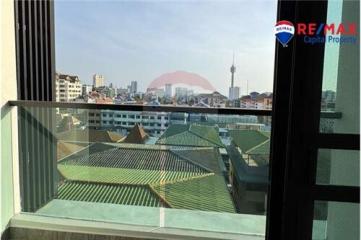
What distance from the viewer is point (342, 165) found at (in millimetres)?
1410

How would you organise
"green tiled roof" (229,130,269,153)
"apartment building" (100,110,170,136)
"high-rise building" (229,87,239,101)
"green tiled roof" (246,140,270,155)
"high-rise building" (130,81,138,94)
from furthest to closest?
"high-rise building" (130,81,138,94) → "apartment building" (100,110,170,136) → "high-rise building" (229,87,239,101) → "green tiled roof" (229,130,269,153) → "green tiled roof" (246,140,270,155)

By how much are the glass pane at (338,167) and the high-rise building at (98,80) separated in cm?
191

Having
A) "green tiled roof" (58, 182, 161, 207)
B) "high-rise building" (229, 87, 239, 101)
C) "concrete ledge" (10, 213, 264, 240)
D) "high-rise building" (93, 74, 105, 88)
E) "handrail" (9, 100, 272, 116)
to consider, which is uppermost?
"high-rise building" (93, 74, 105, 88)

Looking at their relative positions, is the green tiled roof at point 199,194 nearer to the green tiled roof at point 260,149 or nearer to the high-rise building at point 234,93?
the green tiled roof at point 260,149

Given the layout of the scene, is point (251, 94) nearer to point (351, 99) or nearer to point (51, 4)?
point (351, 99)

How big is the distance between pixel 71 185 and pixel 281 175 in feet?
5.86

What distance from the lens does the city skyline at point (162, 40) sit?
2.31 metres

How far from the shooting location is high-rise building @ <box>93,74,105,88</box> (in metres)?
2.70


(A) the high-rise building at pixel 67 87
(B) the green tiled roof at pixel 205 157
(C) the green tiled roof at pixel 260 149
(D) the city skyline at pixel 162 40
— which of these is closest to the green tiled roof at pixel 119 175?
(B) the green tiled roof at pixel 205 157

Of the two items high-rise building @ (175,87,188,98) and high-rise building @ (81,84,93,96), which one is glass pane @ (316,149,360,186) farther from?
high-rise building @ (81,84,93,96)

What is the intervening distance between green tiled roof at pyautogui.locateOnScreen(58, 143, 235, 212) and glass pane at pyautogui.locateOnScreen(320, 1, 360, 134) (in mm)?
1069

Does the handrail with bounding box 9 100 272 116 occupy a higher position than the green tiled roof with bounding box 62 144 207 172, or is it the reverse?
the handrail with bounding box 9 100 272 116

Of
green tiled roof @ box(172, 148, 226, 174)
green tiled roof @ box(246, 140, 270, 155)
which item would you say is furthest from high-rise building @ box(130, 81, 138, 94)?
green tiled roof @ box(246, 140, 270, 155)

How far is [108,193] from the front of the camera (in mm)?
2508
